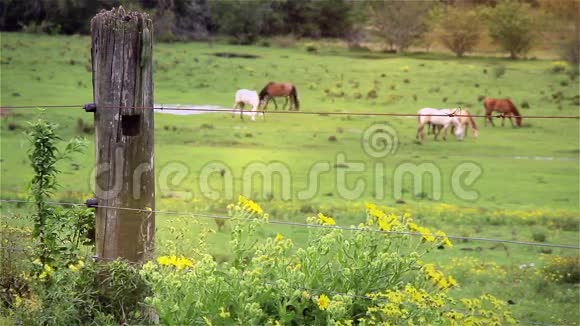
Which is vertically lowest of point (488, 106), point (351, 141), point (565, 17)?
point (351, 141)

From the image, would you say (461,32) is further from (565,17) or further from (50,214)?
(50,214)

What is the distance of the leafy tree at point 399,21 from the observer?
1594 inches

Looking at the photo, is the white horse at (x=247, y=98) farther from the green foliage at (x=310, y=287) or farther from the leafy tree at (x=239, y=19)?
the green foliage at (x=310, y=287)

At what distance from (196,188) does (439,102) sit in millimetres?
15047

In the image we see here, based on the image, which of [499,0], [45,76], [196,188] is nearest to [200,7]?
[45,76]

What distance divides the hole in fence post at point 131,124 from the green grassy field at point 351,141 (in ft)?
3.37

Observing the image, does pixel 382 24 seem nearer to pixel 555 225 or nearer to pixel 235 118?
pixel 235 118

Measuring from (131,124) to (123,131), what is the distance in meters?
0.06

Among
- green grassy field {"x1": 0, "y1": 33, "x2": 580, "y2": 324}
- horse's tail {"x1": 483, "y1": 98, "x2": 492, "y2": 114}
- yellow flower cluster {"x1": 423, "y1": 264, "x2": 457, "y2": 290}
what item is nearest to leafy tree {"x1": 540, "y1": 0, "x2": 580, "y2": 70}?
green grassy field {"x1": 0, "y1": 33, "x2": 580, "y2": 324}

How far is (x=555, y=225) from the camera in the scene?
52.0ft

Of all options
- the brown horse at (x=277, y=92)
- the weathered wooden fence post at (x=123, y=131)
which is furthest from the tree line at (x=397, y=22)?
the weathered wooden fence post at (x=123, y=131)

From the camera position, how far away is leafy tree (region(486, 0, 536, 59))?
4009cm

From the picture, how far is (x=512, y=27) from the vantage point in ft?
131

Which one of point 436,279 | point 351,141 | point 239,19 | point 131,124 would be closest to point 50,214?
point 131,124
